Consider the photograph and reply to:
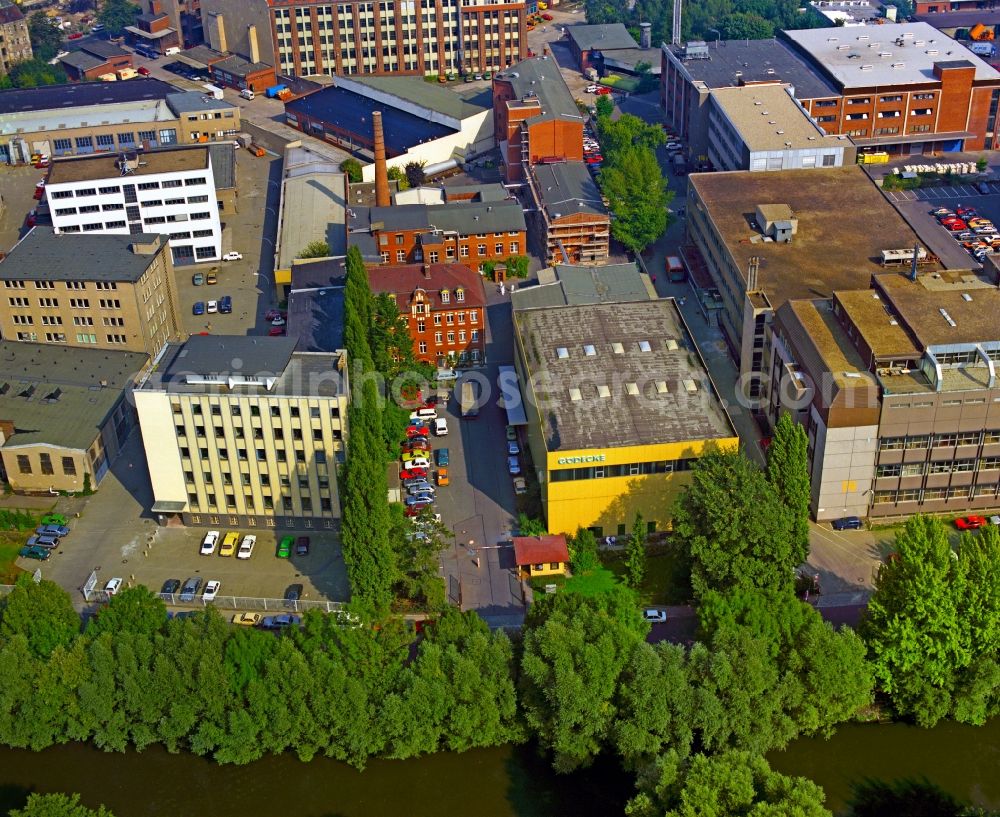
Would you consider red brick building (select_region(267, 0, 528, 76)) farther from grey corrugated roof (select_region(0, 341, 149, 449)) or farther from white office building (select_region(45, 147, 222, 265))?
grey corrugated roof (select_region(0, 341, 149, 449))

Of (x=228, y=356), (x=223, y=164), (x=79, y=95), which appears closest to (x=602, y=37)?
(x=223, y=164)

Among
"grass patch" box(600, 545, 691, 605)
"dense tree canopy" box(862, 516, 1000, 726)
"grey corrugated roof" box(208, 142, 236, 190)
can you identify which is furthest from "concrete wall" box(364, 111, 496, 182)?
"dense tree canopy" box(862, 516, 1000, 726)

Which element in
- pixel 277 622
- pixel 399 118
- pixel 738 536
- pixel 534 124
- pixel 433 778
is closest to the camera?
pixel 433 778

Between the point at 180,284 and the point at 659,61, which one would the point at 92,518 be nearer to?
the point at 180,284

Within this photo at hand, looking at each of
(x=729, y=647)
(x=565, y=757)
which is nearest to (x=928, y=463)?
(x=729, y=647)

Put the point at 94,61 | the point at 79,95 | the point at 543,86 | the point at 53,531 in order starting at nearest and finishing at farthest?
the point at 53,531 → the point at 543,86 → the point at 79,95 → the point at 94,61

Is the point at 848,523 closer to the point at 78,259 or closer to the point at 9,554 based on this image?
the point at 9,554
